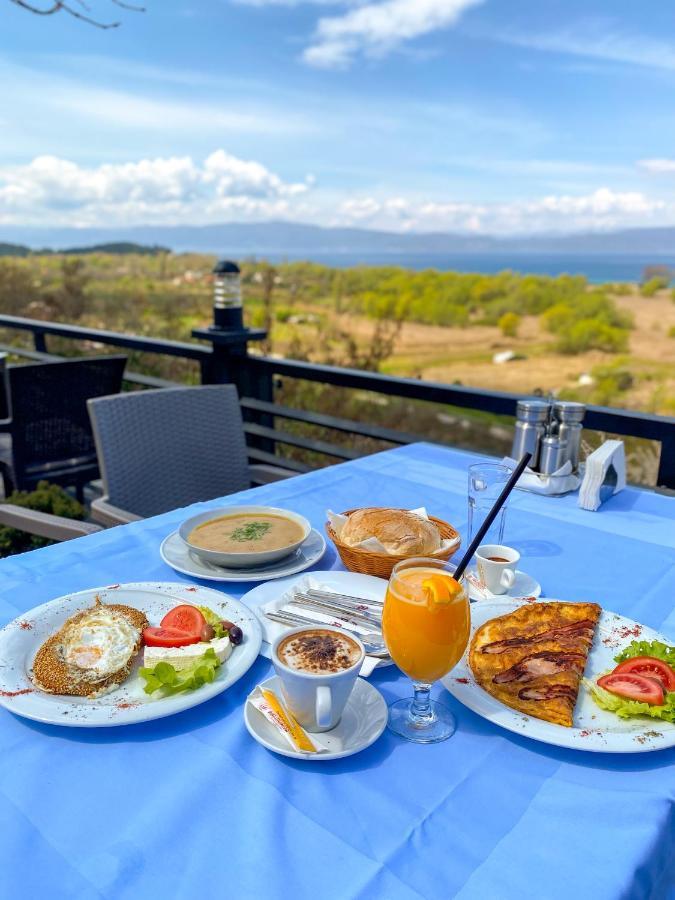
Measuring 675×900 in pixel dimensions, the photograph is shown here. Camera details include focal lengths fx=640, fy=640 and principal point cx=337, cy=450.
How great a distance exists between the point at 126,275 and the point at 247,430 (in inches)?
398

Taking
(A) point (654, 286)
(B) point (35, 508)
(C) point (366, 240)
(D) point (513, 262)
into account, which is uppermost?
(C) point (366, 240)

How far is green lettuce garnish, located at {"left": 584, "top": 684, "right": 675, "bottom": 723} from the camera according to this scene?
2.57 feet

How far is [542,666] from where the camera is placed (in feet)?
2.87

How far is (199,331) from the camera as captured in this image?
3672mm

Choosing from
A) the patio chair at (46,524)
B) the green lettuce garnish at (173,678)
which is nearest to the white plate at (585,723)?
the green lettuce garnish at (173,678)

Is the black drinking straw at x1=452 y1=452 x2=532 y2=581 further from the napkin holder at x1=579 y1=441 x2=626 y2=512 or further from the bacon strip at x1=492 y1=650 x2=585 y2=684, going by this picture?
the napkin holder at x1=579 y1=441 x2=626 y2=512

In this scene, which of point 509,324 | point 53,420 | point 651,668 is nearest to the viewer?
point 651,668

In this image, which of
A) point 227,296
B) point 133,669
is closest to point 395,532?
point 133,669

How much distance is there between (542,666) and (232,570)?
59cm

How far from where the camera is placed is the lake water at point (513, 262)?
15884mm

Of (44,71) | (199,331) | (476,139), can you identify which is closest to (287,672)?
(199,331)

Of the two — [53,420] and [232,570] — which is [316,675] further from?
[53,420]

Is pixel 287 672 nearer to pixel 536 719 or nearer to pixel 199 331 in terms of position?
pixel 536 719

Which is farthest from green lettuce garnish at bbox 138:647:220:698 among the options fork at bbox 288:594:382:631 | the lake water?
the lake water
